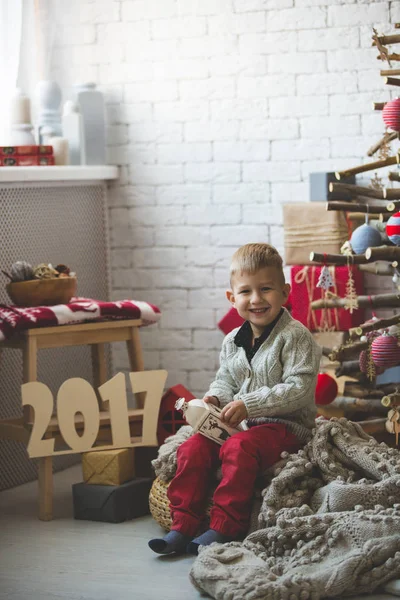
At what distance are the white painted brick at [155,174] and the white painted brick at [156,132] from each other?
112 mm

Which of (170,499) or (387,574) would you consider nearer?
(387,574)

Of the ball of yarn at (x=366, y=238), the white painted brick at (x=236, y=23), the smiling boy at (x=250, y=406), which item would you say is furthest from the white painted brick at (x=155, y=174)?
the smiling boy at (x=250, y=406)

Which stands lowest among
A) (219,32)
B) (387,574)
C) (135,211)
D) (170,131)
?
(387,574)

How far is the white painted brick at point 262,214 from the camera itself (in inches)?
164

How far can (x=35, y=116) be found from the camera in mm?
4352

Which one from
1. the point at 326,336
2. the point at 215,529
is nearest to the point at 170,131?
the point at 326,336

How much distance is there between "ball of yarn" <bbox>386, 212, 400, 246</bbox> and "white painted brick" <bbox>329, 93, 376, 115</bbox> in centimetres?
84

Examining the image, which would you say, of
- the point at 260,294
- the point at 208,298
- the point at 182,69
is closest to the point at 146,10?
the point at 182,69

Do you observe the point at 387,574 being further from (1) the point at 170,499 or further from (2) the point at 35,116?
(2) the point at 35,116

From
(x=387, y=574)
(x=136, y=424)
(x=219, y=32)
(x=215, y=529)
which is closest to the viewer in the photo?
(x=387, y=574)

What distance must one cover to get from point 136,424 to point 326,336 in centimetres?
85

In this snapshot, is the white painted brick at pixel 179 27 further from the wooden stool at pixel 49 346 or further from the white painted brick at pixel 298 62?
the wooden stool at pixel 49 346

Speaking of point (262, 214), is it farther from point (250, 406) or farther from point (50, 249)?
point (250, 406)

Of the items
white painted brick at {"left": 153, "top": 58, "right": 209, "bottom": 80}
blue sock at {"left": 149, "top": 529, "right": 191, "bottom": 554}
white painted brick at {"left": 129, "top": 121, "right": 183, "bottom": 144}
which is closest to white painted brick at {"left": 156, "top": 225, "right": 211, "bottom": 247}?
white painted brick at {"left": 129, "top": 121, "right": 183, "bottom": 144}
